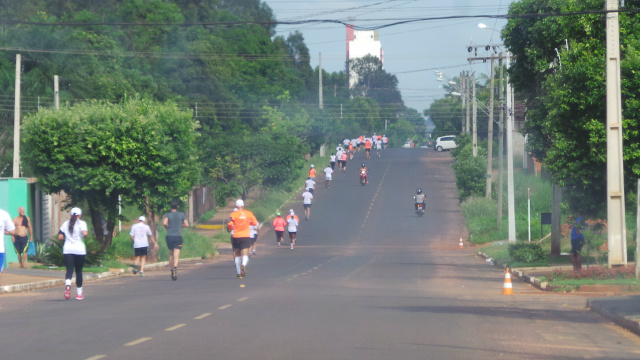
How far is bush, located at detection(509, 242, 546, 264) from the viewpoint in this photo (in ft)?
91.0

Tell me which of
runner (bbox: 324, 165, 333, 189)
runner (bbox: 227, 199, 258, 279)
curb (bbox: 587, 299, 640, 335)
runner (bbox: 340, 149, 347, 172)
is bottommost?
curb (bbox: 587, 299, 640, 335)

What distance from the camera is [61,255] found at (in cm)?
2470

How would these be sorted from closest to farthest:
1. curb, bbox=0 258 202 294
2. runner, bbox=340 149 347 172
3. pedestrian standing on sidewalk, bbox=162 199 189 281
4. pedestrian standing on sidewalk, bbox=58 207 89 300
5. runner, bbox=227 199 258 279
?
pedestrian standing on sidewalk, bbox=58 207 89 300 → curb, bbox=0 258 202 294 → runner, bbox=227 199 258 279 → pedestrian standing on sidewalk, bbox=162 199 189 281 → runner, bbox=340 149 347 172

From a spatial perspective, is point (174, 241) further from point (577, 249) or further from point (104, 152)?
point (577, 249)

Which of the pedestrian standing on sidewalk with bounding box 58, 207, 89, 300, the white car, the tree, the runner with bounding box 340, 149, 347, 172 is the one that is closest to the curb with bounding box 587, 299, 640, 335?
the pedestrian standing on sidewalk with bounding box 58, 207, 89, 300

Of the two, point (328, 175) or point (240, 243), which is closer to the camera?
point (240, 243)

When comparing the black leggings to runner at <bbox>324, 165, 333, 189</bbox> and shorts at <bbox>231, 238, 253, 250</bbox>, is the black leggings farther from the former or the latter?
runner at <bbox>324, 165, 333, 189</bbox>

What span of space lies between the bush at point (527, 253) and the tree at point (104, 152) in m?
11.9

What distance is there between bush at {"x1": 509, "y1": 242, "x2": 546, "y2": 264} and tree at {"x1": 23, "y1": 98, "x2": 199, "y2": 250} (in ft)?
39.2

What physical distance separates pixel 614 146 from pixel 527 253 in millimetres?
8527

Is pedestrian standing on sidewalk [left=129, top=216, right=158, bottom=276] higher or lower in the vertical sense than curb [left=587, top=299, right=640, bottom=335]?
higher

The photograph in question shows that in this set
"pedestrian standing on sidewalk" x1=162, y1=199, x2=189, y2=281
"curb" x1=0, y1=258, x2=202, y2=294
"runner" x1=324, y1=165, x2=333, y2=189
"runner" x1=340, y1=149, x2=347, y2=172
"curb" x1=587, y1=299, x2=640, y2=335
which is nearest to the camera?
"curb" x1=587, y1=299, x2=640, y2=335

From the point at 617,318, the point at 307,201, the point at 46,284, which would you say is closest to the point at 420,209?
the point at 307,201

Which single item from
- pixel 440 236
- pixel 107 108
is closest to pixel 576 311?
pixel 107 108
